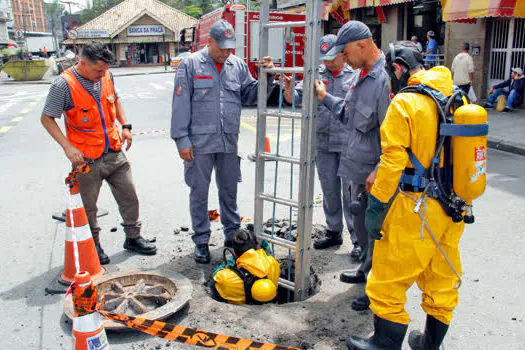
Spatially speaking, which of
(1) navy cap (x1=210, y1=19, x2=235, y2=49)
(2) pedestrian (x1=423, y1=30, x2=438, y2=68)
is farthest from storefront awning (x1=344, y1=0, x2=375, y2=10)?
(1) navy cap (x1=210, y1=19, x2=235, y2=49)

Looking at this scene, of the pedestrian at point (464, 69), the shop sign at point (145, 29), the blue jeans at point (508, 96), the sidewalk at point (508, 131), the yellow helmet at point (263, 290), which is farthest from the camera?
the shop sign at point (145, 29)

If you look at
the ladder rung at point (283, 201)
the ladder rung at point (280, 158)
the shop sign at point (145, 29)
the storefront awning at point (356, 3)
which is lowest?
the ladder rung at point (283, 201)

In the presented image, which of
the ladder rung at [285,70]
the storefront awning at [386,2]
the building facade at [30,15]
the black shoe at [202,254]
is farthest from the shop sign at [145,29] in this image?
the ladder rung at [285,70]

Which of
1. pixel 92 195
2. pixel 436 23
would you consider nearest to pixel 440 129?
pixel 92 195

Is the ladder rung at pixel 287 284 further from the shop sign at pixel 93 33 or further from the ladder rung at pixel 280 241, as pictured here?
the shop sign at pixel 93 33

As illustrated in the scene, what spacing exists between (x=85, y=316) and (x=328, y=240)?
9.37ft

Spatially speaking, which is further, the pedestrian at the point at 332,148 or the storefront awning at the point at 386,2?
the storefront awning at the point at 386,2

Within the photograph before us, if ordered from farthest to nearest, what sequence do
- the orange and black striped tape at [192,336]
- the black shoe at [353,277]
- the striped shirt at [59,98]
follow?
the striped shirt at [59,98]
the black shoe at [353,277]
the orange and black striped tape at [192,336]

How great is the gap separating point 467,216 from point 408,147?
532 millimetres

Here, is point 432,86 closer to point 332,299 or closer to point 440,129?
point 440,129

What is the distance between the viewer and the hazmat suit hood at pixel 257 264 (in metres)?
3.88

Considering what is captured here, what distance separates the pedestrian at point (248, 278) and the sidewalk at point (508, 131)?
7.21 m

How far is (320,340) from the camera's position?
3.29 m

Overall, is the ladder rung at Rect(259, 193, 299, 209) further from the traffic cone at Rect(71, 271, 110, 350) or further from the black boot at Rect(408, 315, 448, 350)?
the traffic cone at Rect(71, 271, 110, 350)
